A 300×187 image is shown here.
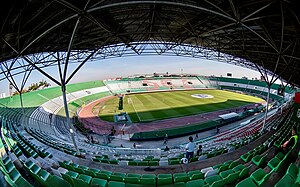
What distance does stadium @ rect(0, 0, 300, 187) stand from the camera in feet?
18.6

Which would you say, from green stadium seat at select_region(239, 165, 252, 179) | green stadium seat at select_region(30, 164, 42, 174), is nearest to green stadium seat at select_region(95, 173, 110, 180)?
green stadium seat at select_region(30, 164, 42, 174)

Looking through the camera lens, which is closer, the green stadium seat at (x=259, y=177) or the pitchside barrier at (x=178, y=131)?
the green stadium seat at (x=259, y=177)

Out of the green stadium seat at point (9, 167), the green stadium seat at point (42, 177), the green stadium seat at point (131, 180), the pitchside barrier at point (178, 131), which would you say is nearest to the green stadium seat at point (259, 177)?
the green stadium seat at point (131, 180)

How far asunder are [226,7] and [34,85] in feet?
195

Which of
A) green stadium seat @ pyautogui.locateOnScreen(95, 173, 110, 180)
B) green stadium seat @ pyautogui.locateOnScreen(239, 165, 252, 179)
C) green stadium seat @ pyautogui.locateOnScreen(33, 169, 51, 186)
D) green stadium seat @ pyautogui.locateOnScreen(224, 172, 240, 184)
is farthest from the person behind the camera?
green stadium seat @ pyautogui.locateOnScreen(95, 173, 110, 180)

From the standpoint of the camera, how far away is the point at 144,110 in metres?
32.4

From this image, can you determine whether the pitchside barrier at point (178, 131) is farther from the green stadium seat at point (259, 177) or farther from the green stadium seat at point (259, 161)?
the green stadium seat at point (259, 177)

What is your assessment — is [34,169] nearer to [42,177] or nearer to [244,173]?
[42,177]

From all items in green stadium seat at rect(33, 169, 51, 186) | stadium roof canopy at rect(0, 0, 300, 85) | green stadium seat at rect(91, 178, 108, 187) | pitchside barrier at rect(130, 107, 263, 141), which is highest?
stadium roof canopy at rect(0, 0, 300, 85)

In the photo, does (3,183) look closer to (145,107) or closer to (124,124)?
(124,124)

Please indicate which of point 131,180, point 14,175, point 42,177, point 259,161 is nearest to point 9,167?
point 14,175

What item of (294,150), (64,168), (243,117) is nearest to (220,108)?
(243,117)

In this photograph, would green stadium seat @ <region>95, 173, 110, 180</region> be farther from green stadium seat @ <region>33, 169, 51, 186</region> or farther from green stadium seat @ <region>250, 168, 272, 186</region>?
green stadium seat @ <region>250, 168, 272, 186</region>

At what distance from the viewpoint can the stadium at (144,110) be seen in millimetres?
5680
